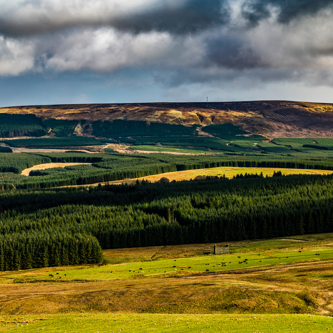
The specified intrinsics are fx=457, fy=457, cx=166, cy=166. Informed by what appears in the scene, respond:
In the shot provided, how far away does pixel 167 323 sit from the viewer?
52.9 m

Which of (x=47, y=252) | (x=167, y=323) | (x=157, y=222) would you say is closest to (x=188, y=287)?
(x=167, y=323)

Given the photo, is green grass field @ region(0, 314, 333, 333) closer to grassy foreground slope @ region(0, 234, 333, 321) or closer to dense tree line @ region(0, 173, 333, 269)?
grassy foreground slope @ region(0, 234, 333, 321)

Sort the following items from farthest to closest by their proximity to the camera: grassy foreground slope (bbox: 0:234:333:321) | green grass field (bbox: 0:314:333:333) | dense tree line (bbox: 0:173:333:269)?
dense tree line (bbox: 0:173:333:269) → grassy foreground slope (bbox: 0:234:333:321) → green grass field (bbox: 0:314:333:333)

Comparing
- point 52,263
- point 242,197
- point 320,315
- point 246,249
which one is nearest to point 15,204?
point 52,263

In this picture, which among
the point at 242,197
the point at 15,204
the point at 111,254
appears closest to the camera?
the point at 111,254

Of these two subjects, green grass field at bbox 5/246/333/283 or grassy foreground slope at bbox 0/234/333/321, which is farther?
green grass field at bbox 5/246/333/283

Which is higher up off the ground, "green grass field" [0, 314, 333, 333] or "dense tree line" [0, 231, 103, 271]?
"green grass field" [0, 314, 333, 333]

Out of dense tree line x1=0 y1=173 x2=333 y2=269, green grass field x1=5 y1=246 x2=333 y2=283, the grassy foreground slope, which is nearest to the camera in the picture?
the grassy foreground slope

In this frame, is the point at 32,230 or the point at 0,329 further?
the point at 32,230

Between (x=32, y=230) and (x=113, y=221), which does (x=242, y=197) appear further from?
(x=32, y=230)

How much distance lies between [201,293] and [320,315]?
58.7 ft

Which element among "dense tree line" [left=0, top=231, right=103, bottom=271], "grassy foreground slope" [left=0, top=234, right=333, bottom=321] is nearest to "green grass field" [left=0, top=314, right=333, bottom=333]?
"grassy foreground slope" [left=0, top=234, right=333, bottom=321]

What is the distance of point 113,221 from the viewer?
15538 centimetres

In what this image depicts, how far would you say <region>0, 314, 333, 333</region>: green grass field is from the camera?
48531 millimetres
